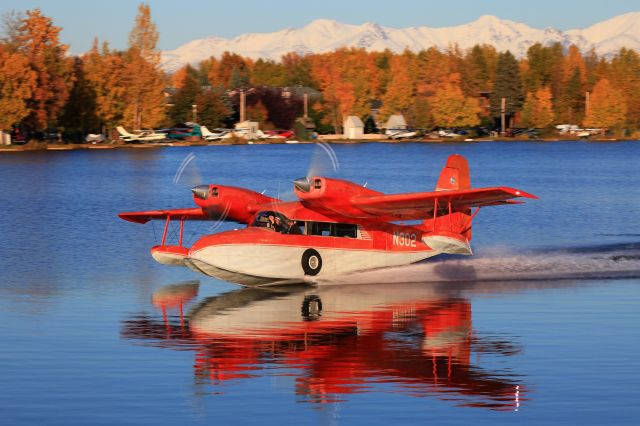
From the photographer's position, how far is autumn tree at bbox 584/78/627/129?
188375mm

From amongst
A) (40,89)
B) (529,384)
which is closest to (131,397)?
(529,384)

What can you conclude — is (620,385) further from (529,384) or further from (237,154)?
(237,154)

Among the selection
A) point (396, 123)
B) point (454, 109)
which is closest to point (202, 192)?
point (454, 109)

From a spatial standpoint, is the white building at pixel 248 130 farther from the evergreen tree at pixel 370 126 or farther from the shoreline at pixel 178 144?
→ the evergreen tree at pixel 370 126

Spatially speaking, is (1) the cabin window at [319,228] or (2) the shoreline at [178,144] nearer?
(1) the cabin window at [319,228]

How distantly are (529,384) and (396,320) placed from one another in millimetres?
6130

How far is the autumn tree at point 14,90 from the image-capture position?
11769cm

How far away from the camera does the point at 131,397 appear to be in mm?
16391

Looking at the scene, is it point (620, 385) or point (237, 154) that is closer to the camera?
point (620, 385)

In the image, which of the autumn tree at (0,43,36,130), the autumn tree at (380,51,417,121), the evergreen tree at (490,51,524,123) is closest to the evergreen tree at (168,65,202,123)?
the autumn tree at (380,51,417,121)

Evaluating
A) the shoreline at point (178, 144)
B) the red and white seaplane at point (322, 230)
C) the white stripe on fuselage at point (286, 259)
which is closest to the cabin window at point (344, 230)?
the red and white seaplane at point (322, 230)

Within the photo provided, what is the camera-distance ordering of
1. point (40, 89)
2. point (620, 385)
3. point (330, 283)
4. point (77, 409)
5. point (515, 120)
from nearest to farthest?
point (77, 409) → point (620, 385) → point (330, 283) → point (40, 89) → point (515, 120)

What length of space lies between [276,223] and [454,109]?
6205 inches

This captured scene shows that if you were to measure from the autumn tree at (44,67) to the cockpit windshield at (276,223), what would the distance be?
98103 millimetres
